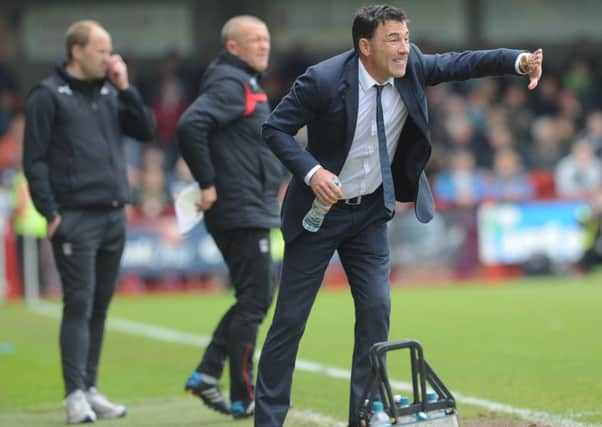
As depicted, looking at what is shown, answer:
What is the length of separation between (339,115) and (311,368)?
4098mm

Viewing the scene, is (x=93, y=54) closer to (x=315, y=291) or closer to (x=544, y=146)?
(x=315, y=291)

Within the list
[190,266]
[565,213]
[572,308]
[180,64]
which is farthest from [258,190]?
[180,64]

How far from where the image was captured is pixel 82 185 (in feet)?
27.4

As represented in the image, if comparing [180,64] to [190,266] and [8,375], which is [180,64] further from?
[8,375]

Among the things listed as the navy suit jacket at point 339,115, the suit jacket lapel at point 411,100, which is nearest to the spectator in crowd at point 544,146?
the navy suit jacket at point 339,115

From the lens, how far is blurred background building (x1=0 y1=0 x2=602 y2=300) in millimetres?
19609

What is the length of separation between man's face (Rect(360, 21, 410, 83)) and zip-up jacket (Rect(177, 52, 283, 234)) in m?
1.95

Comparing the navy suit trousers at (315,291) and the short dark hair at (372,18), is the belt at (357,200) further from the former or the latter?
the short dark hair at (372,18)

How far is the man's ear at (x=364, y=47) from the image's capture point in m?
6.37

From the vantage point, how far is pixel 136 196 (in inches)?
774

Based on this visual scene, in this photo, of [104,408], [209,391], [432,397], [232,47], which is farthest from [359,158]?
[104,408]

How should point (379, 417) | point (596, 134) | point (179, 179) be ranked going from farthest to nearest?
point (596, 134)
point (179, 179)
point (379, 417)

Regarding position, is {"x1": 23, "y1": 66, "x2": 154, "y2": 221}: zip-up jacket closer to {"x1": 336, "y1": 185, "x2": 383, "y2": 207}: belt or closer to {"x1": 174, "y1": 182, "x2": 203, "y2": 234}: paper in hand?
{"x1": 174, "y1": 182, "x2": 203, "y2": 234}: paper in hand

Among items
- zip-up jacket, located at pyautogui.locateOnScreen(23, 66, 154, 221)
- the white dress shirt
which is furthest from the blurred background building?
the white dress shirt
